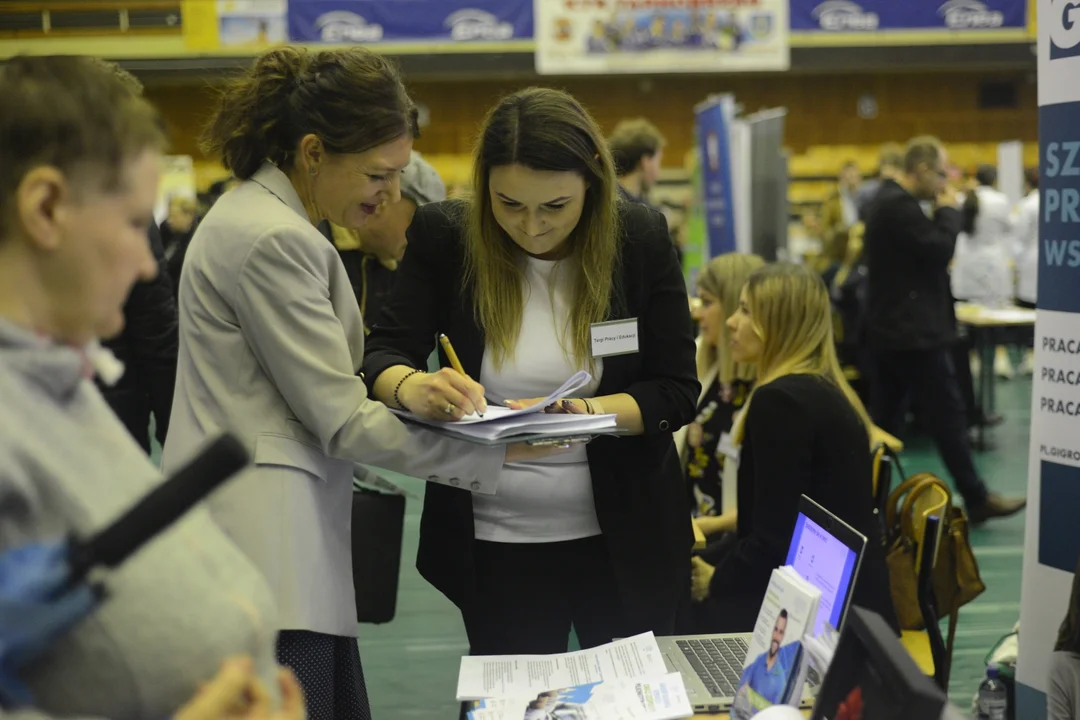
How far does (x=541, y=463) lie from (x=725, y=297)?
1.57 m

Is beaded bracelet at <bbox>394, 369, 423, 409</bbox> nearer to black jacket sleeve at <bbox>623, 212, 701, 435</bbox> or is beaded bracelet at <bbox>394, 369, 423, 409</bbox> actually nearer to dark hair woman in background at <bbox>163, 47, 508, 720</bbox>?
dark hair woman in background at <bbox>163, 47, 508, 720</bbox>

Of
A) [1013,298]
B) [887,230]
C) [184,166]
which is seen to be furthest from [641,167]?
[184,166]

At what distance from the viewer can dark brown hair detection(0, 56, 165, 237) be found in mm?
814

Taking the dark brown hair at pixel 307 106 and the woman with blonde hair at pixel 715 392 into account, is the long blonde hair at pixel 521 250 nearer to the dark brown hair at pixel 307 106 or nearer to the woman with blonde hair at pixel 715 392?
the dark brown hair at pixel 307 106

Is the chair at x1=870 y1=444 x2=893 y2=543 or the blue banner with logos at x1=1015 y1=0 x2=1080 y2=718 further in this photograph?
the chair at x1=870 y1=444 x2=893 y2=543

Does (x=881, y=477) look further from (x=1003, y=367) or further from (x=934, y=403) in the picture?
(x=1003, y=367)

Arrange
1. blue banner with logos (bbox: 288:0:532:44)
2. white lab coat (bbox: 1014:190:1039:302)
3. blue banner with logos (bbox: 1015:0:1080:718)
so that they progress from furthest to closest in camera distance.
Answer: blue banner with logos (bbox: 288:0:532:44) < white lab coat (bbox: 1014:190:1039:302) < blue banner with logos (bbox: 1015:0:1080:718)

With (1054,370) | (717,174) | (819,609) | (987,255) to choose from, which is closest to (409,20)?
(717,174)

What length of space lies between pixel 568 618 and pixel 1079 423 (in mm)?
1212

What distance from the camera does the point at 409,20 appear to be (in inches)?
507

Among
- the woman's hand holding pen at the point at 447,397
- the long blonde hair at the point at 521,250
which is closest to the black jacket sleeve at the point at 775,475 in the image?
the long blonde hair at the point at 521,250

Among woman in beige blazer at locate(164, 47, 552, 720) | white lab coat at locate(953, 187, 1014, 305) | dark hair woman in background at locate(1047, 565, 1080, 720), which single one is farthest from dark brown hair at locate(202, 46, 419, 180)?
white lab coat at locate(953, 187, 1014, 305)

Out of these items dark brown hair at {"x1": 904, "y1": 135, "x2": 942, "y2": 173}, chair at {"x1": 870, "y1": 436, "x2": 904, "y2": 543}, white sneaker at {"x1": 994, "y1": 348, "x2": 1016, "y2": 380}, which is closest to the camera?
chair at {"x1": 870, "y1": 436, "x2": 904, "y2": 543}

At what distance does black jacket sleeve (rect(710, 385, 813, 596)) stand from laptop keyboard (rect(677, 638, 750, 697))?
622mm
